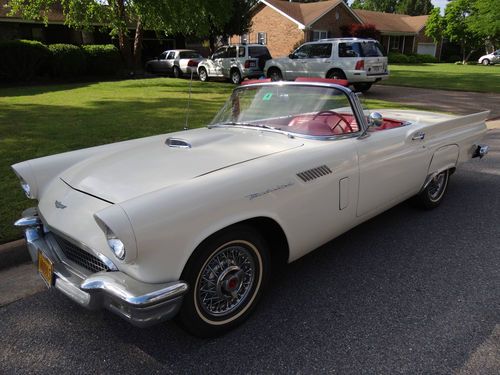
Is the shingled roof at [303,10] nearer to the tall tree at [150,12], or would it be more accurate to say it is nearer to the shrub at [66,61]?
the tall tree at [150,12]

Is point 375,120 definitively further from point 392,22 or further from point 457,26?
point 392,22

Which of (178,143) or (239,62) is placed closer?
(178,143)

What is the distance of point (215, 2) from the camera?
15.3 m

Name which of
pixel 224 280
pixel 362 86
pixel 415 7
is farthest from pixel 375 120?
pixel 415 7

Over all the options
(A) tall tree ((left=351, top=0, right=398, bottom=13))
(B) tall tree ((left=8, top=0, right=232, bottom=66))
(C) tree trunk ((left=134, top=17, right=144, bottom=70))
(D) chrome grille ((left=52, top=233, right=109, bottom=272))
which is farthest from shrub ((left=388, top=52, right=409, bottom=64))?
(A) tall tree ((left=351, top=0, right=398, bottom=13))

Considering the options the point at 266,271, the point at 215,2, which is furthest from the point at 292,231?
the point at 215,2

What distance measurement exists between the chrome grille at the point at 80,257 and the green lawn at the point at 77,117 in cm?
132

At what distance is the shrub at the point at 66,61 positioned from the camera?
1816cm

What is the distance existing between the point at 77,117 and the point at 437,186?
750 cm

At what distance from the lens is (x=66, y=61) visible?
18297mm

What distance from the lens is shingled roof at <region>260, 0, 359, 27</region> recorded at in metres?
33.0

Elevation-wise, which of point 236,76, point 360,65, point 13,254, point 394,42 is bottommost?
point 13,254

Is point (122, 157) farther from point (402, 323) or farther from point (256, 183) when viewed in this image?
point (402, 323)

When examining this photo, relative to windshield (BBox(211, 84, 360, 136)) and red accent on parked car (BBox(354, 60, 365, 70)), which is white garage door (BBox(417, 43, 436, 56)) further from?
windshield (BBox(211, 84, 360, 136))
